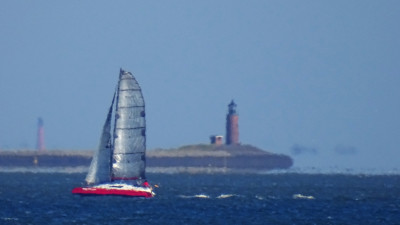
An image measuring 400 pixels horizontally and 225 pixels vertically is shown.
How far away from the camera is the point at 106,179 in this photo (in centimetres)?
8712

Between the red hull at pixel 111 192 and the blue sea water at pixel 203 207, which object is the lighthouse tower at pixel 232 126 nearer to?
the blue sea water at pixel 203 207

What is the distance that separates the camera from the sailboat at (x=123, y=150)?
86.4m

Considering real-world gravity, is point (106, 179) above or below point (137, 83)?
below

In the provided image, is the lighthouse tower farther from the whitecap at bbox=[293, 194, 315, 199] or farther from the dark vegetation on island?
the whitecap at bbox=[293, 194, 315, 199]

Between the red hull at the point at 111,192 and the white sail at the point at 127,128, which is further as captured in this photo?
the red hull at the point at 111,192

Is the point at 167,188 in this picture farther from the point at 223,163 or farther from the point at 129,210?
the point at 223,163

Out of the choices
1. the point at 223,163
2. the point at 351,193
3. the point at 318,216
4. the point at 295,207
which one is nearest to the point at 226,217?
the point at 318,216

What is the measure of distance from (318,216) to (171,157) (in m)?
120

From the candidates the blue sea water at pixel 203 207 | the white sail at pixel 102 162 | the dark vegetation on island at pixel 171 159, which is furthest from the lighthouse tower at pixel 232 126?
the white sail at pixel 102 162

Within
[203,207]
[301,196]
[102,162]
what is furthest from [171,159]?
[203,207]

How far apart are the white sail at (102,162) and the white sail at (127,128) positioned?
52 centimetres

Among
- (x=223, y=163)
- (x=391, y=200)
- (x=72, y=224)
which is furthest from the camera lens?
(x=223, y=163)

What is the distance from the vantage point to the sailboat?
284ft

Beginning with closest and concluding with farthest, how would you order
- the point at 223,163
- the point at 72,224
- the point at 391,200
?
1. the point at 72,224
2. the point at 391,200
3. the point at 223,163
